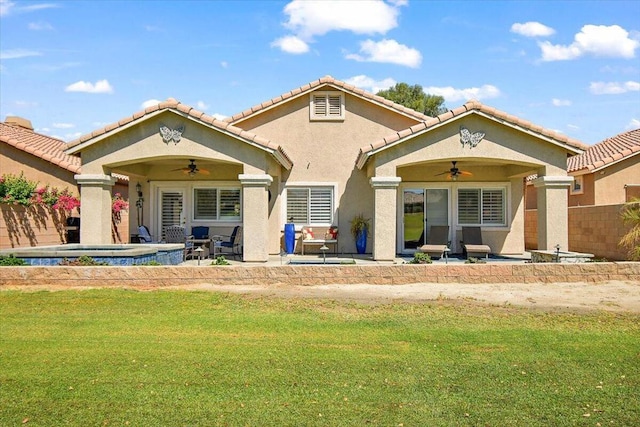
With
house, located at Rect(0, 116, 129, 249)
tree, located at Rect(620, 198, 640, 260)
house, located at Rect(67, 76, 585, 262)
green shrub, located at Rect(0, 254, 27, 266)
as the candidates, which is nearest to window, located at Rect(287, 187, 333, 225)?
house, located at Rect(67, 76, 585, 262)

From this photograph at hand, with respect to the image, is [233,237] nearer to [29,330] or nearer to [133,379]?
[29,330]

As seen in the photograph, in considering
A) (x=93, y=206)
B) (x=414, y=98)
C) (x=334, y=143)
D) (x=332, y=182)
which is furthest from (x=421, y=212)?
(x=414, y=98)

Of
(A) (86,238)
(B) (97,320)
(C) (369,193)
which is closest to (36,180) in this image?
(A) (86,238)

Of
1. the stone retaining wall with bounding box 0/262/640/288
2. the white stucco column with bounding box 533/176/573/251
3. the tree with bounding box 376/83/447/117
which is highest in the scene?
the tree with bounding box 376/83/447/117

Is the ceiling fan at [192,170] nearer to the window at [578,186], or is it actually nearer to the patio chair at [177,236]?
the patio chair at [177,236]

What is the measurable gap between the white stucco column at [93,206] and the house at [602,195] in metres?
14.6

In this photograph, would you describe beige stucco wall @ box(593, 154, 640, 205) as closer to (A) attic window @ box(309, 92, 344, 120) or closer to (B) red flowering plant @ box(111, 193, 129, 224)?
(A) attic window @ box(309, 92, 344, 120)

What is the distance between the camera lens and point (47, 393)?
546 cm

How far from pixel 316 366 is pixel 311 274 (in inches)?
222

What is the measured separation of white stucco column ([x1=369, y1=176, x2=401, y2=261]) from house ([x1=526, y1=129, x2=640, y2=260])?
20.9ft

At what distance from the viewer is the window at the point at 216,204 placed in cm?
1938

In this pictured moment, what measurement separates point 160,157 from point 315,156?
553 centimetres

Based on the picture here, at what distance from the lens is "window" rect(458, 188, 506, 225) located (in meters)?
19.1

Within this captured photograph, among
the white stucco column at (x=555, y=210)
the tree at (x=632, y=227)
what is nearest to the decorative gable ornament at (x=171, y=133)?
the white stucco column at (x=555, y=210)
